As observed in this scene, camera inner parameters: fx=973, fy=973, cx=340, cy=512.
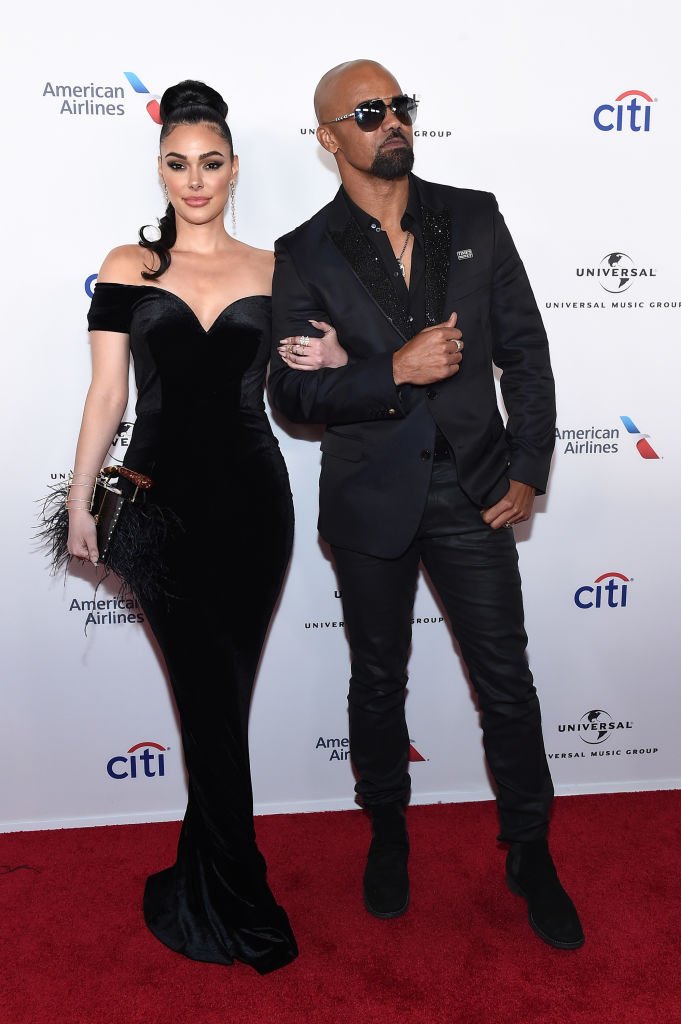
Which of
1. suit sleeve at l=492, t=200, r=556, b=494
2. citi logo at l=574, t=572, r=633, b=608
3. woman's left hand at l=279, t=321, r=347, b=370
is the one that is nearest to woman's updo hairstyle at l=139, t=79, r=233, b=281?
woman's left hand at l=279, t=321, r=347, b=370

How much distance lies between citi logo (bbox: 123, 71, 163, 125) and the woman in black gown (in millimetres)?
321

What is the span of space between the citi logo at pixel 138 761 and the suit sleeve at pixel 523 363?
1568 mm

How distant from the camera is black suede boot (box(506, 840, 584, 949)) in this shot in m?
2.42

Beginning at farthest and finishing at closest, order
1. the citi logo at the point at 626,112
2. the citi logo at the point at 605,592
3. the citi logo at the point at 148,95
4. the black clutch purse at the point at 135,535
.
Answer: the citi logo at the point at 605,592 → the citi logo at the point at 626,112 → the citi logo at the point at 148,95 → the black clutch purse at the point at 135,535

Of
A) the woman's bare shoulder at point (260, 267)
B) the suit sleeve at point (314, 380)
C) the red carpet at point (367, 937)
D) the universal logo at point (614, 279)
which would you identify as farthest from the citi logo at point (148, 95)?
the red carpet at point (367, 937)

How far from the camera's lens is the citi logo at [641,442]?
315cm

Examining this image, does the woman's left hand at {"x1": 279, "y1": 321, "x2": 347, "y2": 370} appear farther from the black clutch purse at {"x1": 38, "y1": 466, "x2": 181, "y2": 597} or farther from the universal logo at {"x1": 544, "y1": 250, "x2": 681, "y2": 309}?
the universal logo at {"x1": 544, "y1": 250, "x2": 681, "y2": 309}

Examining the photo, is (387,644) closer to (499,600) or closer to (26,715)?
(499,600)

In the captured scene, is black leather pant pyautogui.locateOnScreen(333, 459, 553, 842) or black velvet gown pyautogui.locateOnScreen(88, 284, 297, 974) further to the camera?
black leather pant pyautogui.locateOnScreen(333, 459, 553, 842)

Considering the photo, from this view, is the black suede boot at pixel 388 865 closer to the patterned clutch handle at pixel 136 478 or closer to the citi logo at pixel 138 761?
the citi logo at pixel 138 761

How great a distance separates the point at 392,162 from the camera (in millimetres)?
2398

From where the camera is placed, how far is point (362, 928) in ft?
8.34

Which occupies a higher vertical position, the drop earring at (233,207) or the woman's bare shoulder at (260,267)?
the drop earring at (233,207)

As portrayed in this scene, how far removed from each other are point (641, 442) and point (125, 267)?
171 centimetres
